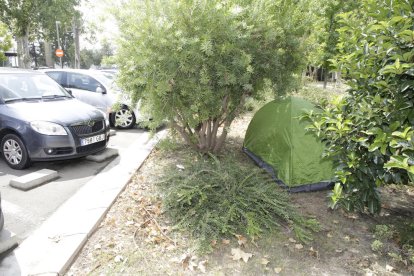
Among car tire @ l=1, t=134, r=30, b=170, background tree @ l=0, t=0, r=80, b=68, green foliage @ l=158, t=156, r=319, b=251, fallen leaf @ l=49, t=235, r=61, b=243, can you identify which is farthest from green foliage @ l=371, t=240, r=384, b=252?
background tree @ l=0, t=0, r=80, b=68

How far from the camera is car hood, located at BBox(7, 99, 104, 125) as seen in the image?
4965 mm

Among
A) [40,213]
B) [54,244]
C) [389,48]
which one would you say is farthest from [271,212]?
[40,213]

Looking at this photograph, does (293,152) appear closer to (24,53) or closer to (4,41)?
(4,41)

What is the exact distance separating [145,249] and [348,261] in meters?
2.17

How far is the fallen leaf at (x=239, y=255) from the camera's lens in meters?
3.02

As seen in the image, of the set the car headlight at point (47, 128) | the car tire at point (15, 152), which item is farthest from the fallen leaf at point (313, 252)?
the car tire at point (15, 152)

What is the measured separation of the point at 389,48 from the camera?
2.56 meters

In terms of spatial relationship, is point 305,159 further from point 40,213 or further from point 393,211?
point 40,213

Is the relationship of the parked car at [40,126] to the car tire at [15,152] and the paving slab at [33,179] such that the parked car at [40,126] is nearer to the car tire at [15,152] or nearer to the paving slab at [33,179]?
the car tire at [15,152]

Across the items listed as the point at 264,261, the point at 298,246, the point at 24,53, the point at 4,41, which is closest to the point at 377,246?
the point at 298,246

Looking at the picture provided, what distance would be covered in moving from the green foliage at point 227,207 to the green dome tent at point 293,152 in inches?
19.9

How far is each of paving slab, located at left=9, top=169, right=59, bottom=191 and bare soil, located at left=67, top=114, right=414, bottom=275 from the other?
150cm

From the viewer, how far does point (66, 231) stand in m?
3.27

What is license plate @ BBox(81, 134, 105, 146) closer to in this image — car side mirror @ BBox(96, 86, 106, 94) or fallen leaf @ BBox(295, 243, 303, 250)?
car side mirror @ BBox(96, 86, 106, 94)
